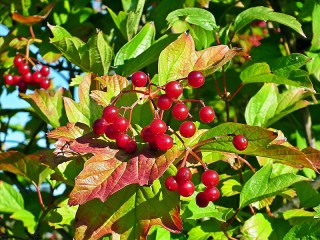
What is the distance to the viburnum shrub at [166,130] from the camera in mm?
1053

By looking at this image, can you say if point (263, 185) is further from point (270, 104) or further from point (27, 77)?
point (27, 77)

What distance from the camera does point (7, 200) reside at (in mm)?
1799

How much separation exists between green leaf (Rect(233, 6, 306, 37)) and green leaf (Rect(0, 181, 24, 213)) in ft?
2.97

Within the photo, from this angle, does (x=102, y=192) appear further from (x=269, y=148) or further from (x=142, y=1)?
(x=142, y=1)

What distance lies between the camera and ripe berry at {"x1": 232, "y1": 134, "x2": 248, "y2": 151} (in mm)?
1012

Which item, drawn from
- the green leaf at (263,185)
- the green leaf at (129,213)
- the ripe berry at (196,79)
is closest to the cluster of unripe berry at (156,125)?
the ripe berry at (196,79)

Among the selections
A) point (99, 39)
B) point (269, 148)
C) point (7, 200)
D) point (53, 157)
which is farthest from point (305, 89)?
point (7, 200)

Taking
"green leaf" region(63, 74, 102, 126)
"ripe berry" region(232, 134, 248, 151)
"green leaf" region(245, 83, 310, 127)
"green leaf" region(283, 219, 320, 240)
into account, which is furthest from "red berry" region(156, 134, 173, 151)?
"green leaf" region(245, 83, 310, 127)

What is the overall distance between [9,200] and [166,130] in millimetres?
915

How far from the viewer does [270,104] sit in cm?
147

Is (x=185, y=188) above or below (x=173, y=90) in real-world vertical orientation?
below

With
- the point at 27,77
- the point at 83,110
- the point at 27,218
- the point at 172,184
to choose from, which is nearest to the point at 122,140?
the point at 172,184

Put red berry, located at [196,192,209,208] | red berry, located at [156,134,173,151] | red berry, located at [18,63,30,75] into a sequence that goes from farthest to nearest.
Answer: red berry, located at [18,63,30,75]
red berry, located at [196,192,209,208]
red berry, located at [156,134,173,151]

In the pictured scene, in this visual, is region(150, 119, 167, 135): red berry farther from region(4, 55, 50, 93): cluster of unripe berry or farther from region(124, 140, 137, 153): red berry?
region(4, 55, 50, 93): cluster of unripe berry
